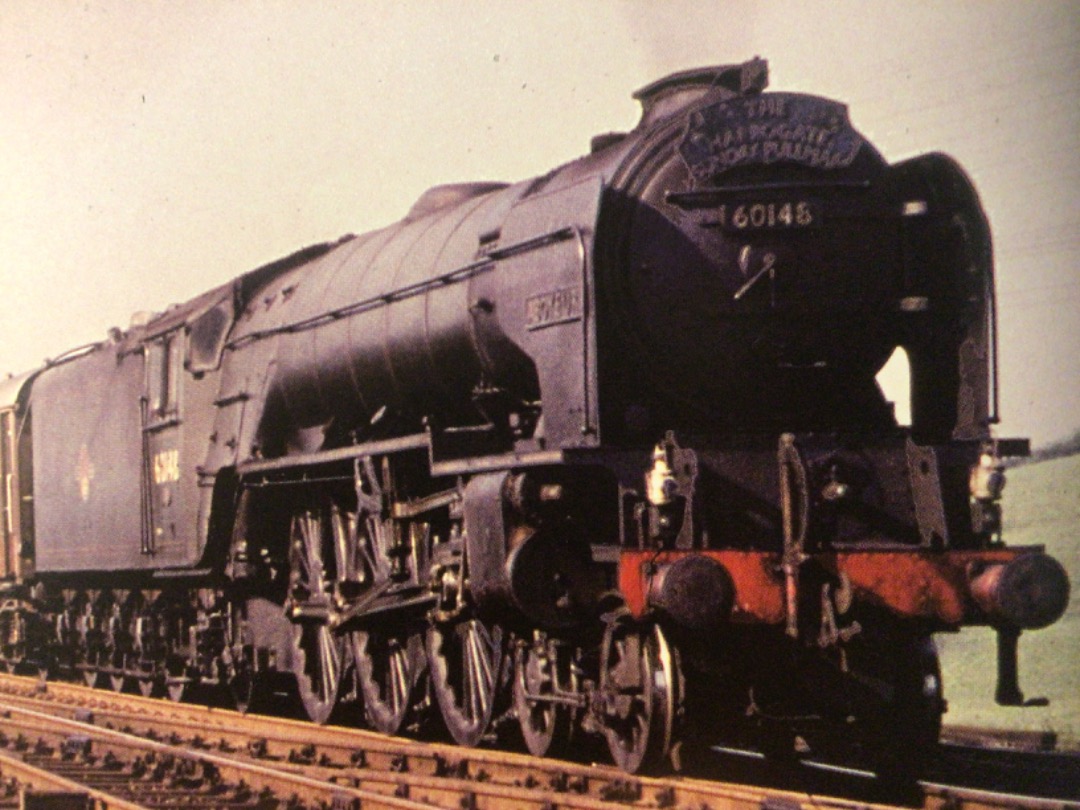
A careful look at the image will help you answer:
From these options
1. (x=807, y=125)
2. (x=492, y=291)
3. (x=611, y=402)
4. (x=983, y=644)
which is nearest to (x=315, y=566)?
(x=492, y=291)

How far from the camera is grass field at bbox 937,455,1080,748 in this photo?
14.2m

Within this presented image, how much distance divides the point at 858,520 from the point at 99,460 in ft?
36.4

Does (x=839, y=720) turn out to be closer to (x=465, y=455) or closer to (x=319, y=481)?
(x=465, y=455)

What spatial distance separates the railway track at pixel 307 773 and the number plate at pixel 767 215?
118 inches

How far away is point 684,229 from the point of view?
894cm

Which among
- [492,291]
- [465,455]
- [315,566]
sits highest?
[492,291]

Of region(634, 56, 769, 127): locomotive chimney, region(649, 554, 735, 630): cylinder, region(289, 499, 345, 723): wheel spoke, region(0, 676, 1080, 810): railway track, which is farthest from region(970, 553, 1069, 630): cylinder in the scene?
region(289, 499, 345, 723): wheel spoke

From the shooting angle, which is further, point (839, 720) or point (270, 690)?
point (270, 690)

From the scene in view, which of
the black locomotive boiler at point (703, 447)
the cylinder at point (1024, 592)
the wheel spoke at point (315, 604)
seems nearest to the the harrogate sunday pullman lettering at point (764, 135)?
the black locomotive boiler at point (703, 447)

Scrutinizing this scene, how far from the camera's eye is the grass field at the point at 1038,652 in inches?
559

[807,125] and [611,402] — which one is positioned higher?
[807,125]

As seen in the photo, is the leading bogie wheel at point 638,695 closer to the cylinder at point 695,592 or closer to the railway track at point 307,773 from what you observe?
the railway track at point 307,773

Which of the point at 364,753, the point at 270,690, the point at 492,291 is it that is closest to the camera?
the point at 492,291

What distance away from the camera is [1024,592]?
27.1ft
